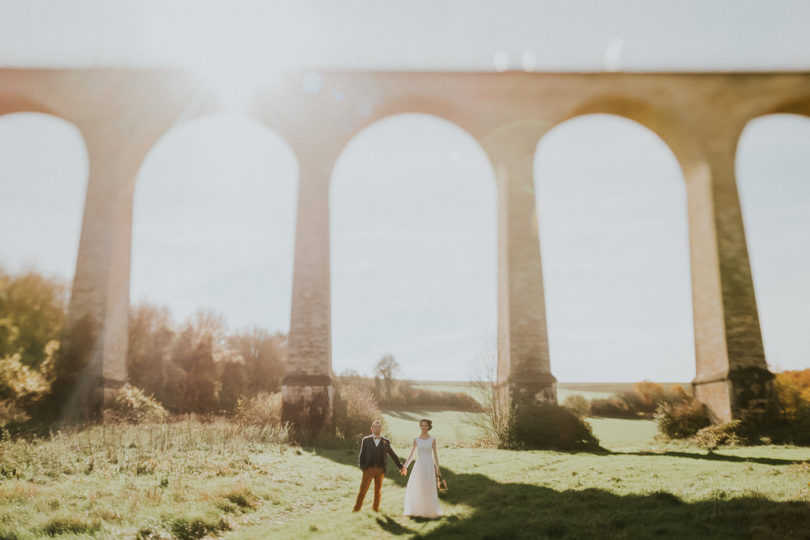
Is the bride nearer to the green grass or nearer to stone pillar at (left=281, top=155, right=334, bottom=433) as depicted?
the green grass

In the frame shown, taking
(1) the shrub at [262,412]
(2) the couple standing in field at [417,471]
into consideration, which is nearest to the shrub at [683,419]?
(1) the shrub at [262,412]

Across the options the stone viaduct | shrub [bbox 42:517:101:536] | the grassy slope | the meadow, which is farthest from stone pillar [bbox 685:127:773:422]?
shrub [bbox 42:517:101:536]

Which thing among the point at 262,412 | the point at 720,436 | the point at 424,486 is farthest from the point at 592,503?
the point at 262,412

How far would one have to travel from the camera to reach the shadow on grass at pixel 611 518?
6238 millimetres

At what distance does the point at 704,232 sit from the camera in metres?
18.1

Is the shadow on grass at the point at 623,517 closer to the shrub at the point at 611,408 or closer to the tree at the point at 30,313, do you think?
the tree at the point at 30,313

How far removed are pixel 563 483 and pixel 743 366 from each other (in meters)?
10.1

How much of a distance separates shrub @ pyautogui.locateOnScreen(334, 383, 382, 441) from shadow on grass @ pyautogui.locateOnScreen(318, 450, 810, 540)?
27.0ft

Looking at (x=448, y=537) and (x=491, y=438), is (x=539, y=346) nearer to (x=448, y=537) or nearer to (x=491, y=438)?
(x=491, y=438)

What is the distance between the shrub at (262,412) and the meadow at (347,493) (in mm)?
2657

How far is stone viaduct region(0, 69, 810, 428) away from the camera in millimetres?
17094

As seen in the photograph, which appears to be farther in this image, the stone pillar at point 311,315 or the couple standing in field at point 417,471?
the stone pillar at point 311,315

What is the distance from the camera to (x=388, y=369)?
95.9 feet

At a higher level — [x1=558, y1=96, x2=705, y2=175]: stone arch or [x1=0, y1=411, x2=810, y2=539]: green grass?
[x1=558, y1=96, x2=705, y2=175]: stone arch
